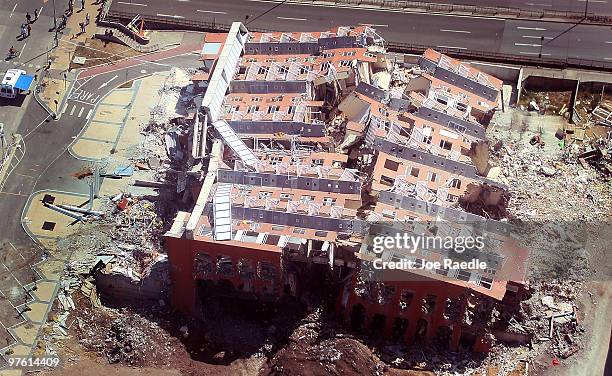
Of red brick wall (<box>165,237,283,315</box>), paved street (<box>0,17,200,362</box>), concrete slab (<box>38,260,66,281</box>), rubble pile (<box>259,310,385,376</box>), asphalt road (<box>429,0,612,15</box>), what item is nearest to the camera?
rubble pile (<box>259,310,385,376</box>)

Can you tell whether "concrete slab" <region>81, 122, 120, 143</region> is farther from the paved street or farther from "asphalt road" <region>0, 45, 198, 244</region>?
"asphalt road" <region>0, 45, 198, 244</region>

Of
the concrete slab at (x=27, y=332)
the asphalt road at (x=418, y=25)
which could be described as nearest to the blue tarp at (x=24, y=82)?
the asphalt road at (x=418, y=25)

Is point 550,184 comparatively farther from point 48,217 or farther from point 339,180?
point 48,217

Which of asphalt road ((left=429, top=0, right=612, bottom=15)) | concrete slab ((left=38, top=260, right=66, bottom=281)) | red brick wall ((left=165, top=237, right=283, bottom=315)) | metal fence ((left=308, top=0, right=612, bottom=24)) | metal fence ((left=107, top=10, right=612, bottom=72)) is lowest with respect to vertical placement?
concrete slab ((left=38, top=260, right=66, bottom=281))

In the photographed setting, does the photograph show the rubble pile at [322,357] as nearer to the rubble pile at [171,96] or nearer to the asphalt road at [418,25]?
the rubble pile at [171,96]

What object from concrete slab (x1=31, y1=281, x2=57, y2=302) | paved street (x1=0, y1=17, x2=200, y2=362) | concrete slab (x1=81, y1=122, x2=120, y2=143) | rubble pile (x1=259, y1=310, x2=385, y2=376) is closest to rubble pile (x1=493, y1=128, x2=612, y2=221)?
rubble pile (x1=259, y1=310, x2=385, y2=376)

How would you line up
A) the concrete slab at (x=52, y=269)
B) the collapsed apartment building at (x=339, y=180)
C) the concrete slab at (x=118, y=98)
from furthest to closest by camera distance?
the concrete slab at (x=118, y=98) → the concrete slab at (x=52, y=269) → the collapsed apartment building at (x=339, y=180)
